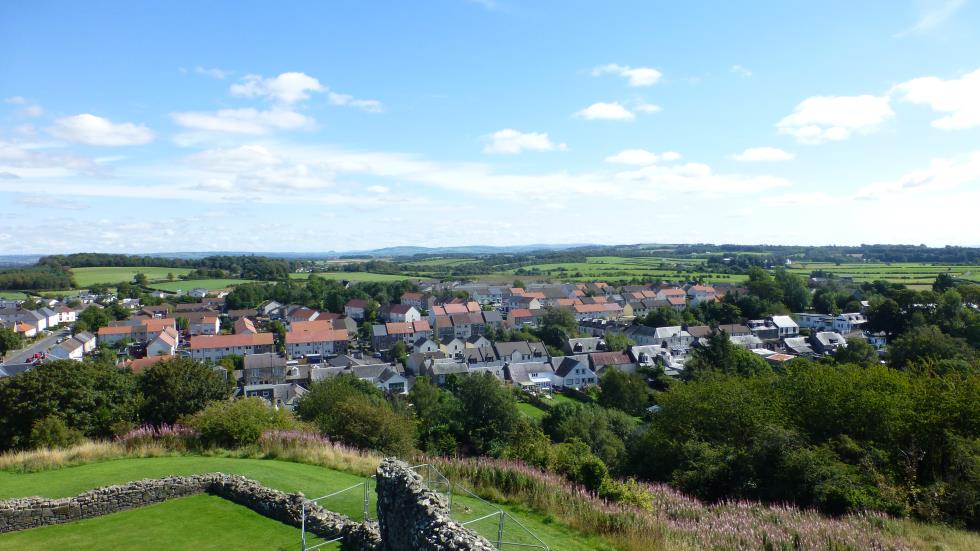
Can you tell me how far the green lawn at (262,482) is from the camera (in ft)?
30.5

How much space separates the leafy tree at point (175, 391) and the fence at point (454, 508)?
12.0 meters

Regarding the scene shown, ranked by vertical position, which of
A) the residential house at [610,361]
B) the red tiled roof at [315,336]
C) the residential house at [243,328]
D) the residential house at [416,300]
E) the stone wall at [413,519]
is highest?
the stone wall at [413,519]

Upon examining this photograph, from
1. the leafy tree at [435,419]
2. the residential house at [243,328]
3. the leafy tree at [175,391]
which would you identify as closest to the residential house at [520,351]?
the leafy tree at [435,419]

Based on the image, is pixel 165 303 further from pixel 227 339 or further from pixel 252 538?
pixel 252 538

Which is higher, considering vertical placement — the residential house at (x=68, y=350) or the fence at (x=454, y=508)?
the fence at (x=454, y=508)

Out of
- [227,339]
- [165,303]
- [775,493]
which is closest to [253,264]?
[165,303]

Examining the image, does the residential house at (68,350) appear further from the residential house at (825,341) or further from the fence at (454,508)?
the residential house at (825,341)

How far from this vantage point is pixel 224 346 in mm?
65688

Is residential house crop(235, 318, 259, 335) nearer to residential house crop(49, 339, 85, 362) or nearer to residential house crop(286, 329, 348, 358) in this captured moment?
residential house crop(286, 329, 348, 358)

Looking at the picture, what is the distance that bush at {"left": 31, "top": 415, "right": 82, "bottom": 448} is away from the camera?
17328mm

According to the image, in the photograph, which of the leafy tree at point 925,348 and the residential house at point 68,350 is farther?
the residential house at point 68,350

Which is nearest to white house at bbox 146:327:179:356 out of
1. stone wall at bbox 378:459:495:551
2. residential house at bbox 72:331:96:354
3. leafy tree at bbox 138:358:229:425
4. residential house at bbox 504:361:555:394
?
residential house at bbox 72:331:96:354

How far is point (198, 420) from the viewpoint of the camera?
16.6m

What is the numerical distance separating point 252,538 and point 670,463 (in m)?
12.6
